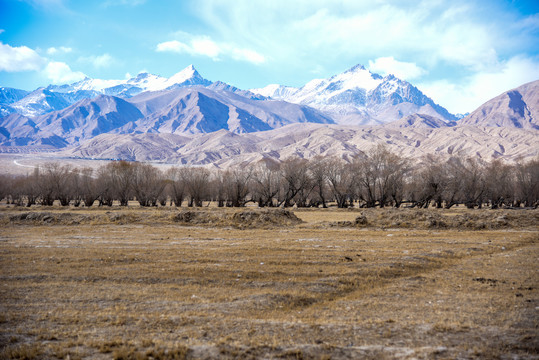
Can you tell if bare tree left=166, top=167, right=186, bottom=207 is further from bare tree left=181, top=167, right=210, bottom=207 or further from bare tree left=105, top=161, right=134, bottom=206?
bare tree left=105, top=161, right=134, bottom=206

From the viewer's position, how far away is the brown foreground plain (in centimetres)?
798

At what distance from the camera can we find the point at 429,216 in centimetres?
3781

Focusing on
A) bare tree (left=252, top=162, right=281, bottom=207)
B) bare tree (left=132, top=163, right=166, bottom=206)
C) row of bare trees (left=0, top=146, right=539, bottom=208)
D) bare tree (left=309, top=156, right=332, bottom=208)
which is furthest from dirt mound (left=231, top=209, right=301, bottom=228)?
bare tree (left=132, top=163, right=166, bottom=206)

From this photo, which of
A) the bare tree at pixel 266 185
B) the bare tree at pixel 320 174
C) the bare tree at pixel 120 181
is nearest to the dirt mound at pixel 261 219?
the bare tree at pixel 266 185

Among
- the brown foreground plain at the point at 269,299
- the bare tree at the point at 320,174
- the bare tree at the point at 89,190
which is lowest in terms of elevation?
the brown foreground plain at the point at 269,299

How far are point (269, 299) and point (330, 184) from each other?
71756 mm

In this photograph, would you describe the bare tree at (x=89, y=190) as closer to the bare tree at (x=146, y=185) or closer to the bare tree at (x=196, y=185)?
the bare tree at (x=146, y=185)

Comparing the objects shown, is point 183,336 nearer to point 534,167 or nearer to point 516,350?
point 516,350

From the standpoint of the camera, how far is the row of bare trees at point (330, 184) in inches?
2928

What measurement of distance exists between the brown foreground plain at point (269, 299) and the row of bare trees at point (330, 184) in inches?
1953

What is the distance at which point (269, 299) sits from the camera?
11898mm

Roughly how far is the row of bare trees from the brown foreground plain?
4961cm

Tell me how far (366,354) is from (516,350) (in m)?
3.46

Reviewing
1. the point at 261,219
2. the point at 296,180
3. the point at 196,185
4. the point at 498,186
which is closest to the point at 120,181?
the point at 196,185
